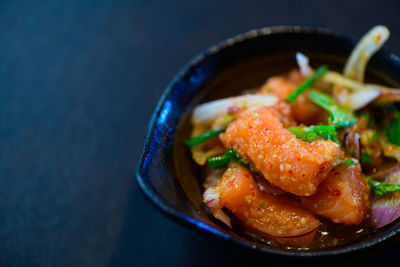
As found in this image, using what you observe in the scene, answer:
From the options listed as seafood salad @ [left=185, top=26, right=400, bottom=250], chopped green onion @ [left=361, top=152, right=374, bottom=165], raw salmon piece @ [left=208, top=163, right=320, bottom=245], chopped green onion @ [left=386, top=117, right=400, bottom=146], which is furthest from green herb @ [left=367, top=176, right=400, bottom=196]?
raw salmon piece @ [left=208, top=163, right=320, bottom=245]

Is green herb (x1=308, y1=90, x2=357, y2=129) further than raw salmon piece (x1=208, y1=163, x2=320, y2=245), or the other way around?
green herb (x1=308, y1=90, x2=357, y2=129)

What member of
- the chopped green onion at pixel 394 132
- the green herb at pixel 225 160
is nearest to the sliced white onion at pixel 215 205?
the green herb at pixel 225 160

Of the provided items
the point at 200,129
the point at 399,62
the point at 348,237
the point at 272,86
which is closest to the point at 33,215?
the point at 200,129

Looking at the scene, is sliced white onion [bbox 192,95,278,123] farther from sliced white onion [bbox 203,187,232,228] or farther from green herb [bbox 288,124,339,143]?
sliced white onion [bbox 203,187,232,228]

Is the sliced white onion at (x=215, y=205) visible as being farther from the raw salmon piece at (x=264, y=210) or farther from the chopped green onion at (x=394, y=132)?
the chopped green onion at (x=394, y=132)

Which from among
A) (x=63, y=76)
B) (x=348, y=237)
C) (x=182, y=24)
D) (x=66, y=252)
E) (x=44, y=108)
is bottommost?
(x=66, y=252)

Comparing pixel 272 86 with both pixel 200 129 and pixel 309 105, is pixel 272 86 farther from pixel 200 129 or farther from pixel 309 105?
pixel 200 129
